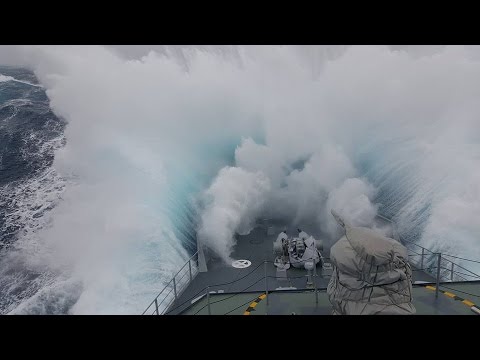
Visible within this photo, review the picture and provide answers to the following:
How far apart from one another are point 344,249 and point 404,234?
11.4 metres

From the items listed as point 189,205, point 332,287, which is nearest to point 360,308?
point 332,287

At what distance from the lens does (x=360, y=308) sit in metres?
3.43

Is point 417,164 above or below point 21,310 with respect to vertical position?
above

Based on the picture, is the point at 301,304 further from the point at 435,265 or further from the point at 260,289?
the point at 435,265

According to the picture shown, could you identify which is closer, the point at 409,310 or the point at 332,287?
the point at 409,310

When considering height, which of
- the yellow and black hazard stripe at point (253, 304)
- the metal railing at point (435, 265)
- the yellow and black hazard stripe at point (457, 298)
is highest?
the yellow and black hazard stripe at point (253, 304)

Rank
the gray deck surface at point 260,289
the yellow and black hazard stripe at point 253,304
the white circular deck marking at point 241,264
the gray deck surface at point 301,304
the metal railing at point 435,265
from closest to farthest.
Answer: the gray deck surface at point 301,304, the gray deck surface at point 260,289, the yellow and black hazard stripe at point 253,304, the metal railing at point 435,265, the white circular deck marking at point 241,264

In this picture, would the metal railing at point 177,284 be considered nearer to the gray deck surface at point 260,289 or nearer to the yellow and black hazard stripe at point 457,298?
the gray deck surface at point 260,289

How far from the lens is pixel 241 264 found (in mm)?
8039

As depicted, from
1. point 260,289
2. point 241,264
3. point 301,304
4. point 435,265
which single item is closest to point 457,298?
point 301,304

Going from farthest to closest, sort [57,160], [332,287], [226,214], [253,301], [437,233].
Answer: [57,160]
[437,233]
[226,214]
[253,301]
[332,287]

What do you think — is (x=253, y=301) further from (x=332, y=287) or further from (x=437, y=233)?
(x=437, y=233)

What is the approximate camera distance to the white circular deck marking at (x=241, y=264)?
7926 mm

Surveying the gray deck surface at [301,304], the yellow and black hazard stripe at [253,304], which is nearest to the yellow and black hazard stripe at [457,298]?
the gray deck surface at [301,304]
